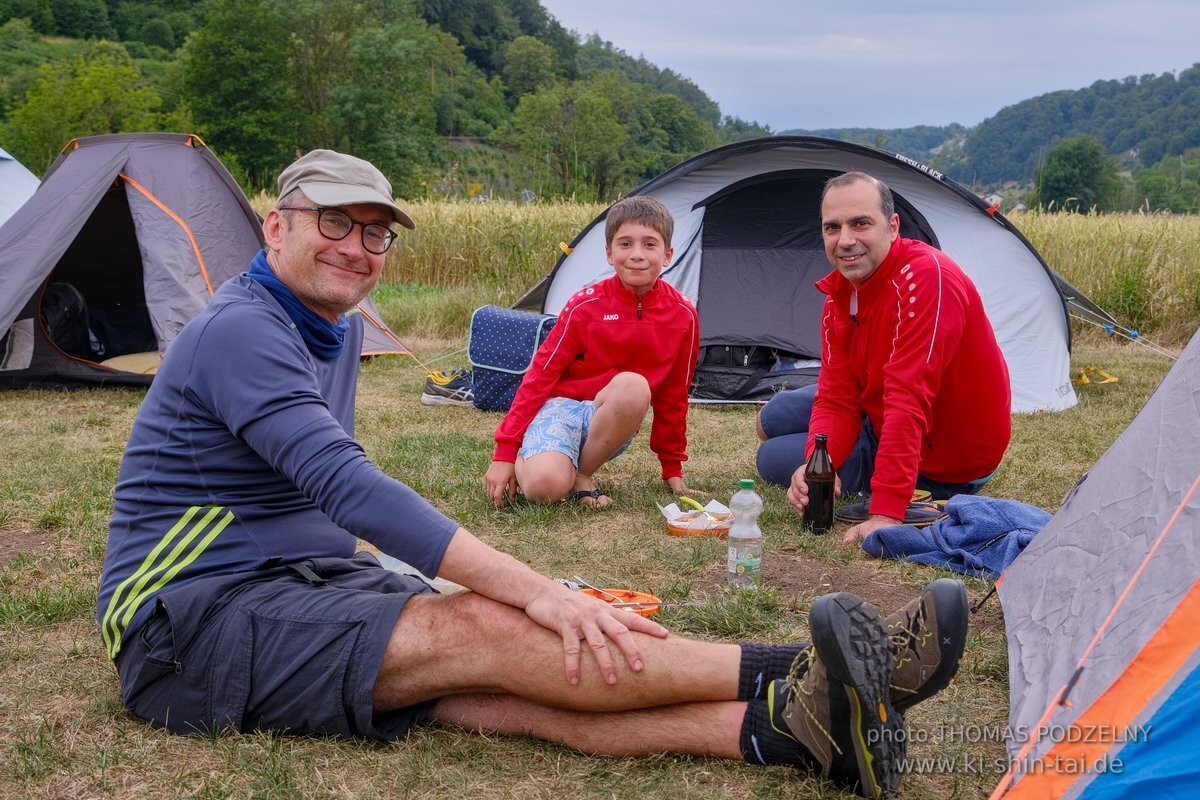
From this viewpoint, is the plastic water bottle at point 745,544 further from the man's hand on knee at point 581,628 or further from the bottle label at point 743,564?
the man's hand on knee at point 581,628

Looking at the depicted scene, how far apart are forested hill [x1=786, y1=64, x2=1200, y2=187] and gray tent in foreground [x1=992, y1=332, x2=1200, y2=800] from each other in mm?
48122

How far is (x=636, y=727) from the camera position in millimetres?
2164

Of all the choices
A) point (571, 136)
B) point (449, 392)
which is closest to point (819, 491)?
point (449, 392)

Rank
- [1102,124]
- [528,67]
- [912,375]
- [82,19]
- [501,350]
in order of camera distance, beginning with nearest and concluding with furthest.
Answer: [912,375], [501,350], [1102,124], [82,19], [528,67]

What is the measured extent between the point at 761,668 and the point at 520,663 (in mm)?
499

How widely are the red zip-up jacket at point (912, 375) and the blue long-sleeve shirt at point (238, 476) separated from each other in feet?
7.15

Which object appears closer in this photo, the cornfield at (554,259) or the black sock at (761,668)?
the black sock at (761,668)

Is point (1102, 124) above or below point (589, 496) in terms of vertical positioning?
above

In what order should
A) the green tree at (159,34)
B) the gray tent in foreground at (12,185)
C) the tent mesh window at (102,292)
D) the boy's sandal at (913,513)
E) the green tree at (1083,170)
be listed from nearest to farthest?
the boy's sandal at (913,513) < the tent mesh window at (102,292) < the gray tent in foreground at (12,185) < the green tree at (1083,170) < the green tree at (159,34)

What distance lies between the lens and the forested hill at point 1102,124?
51.1 m

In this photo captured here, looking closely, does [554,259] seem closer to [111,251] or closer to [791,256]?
[791,256]

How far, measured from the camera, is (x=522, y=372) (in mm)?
6594

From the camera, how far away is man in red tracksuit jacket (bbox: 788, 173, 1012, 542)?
3.71m

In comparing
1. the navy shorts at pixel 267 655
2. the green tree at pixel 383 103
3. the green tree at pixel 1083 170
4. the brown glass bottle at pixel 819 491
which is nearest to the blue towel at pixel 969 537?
the brown glass bottle at pixel 819 491
